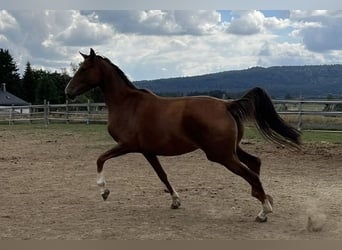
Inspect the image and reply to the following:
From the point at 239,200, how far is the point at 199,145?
142 centimetres

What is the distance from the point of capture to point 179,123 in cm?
514

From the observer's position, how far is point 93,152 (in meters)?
11.6

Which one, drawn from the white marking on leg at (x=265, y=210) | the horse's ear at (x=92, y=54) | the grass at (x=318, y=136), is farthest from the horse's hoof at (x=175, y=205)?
the grass at (x=318, y=136)

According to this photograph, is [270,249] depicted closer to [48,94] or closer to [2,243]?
[2,243]

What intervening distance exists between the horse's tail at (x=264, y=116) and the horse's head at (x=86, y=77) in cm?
167

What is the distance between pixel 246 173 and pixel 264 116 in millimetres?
779

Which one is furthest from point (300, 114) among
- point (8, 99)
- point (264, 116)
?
point (8, 99)

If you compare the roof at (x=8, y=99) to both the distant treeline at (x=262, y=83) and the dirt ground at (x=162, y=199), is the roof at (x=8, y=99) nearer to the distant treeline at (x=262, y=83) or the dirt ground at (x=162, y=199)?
the distant treeline at (x=262, y=83)

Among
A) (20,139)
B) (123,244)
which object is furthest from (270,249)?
(20,139)

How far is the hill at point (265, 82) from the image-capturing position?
25.7 feet

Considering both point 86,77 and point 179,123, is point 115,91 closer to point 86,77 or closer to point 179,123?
point 86,77

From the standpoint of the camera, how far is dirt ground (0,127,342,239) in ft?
15.5

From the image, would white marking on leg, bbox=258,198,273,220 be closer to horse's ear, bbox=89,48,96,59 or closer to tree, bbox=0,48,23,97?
horse's ear, bbox=89,48,96,59

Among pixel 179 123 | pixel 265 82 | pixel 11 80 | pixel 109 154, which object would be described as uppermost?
pixel 11 80
